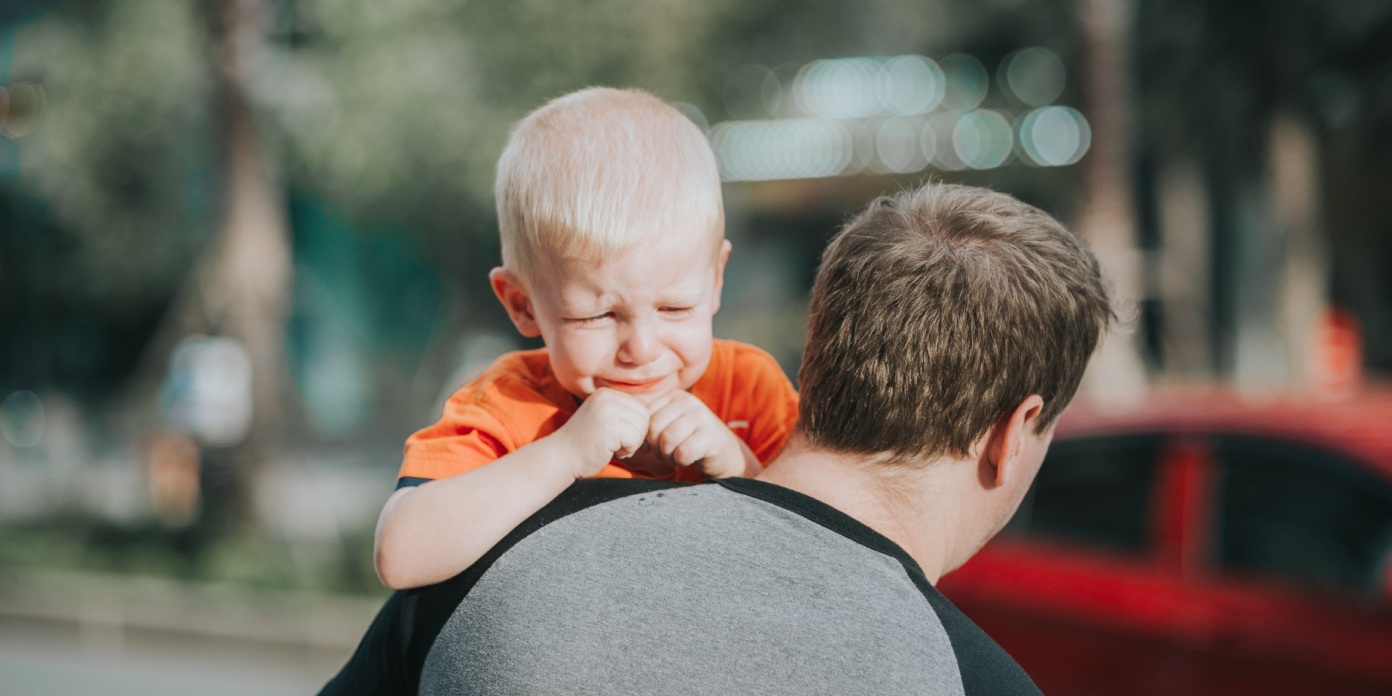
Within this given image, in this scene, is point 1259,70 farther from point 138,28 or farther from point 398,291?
point 398,291

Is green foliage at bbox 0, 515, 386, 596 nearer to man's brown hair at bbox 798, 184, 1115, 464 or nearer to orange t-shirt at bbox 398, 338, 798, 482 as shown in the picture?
orange t-shirt at bbox 398, 338, 798, 482

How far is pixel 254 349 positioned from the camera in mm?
8812

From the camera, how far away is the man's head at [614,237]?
5.28ft

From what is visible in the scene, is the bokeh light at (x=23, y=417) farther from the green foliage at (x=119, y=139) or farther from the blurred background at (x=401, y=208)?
the green foliage at (x=119, y=139)

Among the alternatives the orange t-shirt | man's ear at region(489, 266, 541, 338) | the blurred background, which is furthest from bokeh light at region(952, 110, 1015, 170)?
man's ear at region(489, 266, 541, 338)

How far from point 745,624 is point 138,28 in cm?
1475

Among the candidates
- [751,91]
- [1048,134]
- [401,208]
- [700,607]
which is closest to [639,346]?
[700,607]

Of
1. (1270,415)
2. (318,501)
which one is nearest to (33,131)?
(318,501)

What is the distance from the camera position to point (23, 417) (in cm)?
2262

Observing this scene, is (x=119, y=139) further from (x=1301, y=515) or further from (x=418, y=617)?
(x=418, y=617)

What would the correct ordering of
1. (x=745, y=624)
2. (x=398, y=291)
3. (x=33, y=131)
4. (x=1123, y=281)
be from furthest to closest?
(x=398, y=291) → (x=33, y=131) → (x=1123, y=281) → (x=745, y=624)

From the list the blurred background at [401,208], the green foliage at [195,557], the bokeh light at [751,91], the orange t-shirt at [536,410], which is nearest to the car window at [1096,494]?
the blurred background at [401,208]

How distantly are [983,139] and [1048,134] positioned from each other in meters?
0.94

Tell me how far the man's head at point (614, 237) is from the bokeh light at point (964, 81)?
49.2 ft
